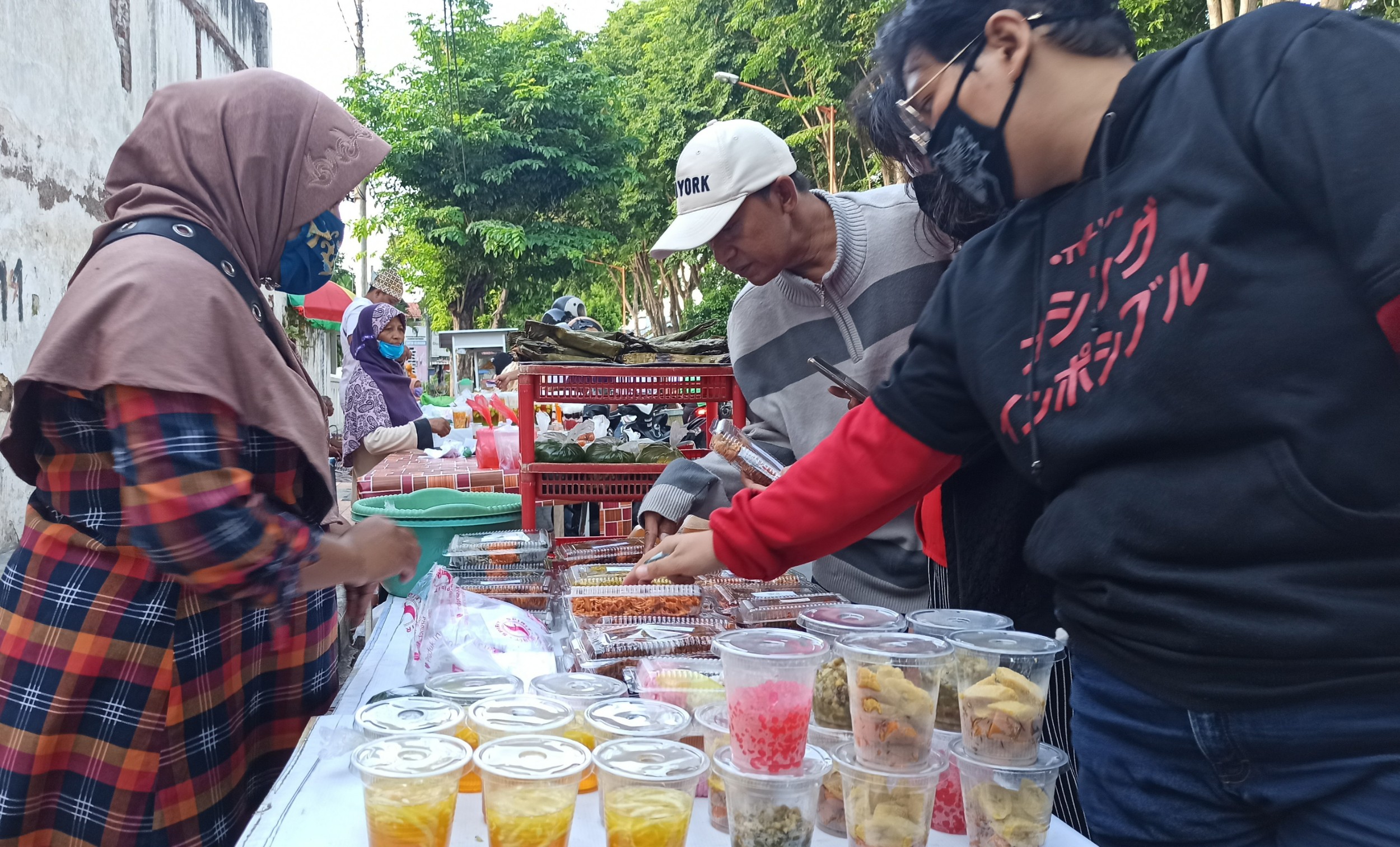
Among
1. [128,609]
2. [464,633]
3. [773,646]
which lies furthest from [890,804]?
[128,609]

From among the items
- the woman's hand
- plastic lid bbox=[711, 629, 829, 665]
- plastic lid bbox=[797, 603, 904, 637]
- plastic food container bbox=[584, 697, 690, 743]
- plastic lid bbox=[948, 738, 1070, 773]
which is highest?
the woman's hand

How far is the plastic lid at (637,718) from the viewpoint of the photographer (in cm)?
140

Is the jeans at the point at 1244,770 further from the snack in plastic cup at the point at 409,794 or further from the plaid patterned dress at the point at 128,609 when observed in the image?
the plaid patterned dress at the point at 128,609

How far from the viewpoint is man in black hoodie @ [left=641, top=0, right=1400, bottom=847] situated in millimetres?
1007

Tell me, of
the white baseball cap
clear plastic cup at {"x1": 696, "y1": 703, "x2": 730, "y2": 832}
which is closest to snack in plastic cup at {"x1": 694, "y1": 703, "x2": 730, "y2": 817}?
clear plastic cup at {"x1": 696, "y1": 703, "x2": 730, "y2": 832}

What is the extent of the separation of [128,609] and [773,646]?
120 centimetres

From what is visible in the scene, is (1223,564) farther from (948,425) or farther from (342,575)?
(342,575)

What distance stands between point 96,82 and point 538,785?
24.8ft

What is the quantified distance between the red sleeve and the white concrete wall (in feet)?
14.6

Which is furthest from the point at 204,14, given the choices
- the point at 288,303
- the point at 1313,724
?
the point at 1313,724

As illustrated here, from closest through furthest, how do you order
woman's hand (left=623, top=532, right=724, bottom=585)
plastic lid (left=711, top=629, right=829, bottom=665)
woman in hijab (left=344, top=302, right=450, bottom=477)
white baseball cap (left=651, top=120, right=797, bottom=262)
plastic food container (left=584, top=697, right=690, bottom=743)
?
1. plastic lid (left=711, top=629, right=829, bottom=665)
2. plastic food container (left=584, top=697, right=690, bottom=743)
3. woman's hand (left=623, top=532, right=724, bottom=585)
4. white baseball cap (left=651, top=120, right=797, bottom=262)
5. woman in hijab (left=344, top=302, right=450, bottom=477)

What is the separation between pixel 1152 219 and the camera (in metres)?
1.17

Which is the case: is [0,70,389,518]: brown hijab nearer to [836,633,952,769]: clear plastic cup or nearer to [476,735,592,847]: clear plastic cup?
[476,735,592,847]: clear plastic cup

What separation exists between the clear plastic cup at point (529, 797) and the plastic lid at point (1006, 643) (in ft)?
2.06
